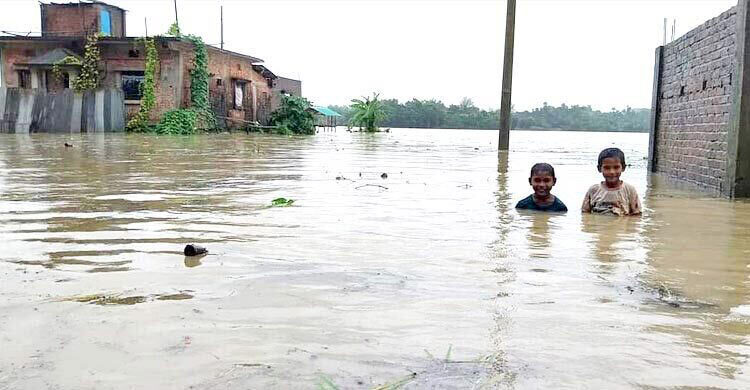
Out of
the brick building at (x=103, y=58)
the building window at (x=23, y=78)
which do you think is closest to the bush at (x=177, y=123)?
the brick building at (x=103, y=58)

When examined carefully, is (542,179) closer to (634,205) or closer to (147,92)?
(634,205)

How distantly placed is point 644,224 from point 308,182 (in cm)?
424

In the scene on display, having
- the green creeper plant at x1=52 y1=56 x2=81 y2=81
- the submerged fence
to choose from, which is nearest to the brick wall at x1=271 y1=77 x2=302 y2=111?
the green creeper plant at x1=52 y1=56 x2=81 y2=81

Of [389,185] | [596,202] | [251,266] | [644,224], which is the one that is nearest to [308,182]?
[389,185]

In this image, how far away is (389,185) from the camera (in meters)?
8.26

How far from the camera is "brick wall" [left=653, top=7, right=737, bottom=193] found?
8.39 meters

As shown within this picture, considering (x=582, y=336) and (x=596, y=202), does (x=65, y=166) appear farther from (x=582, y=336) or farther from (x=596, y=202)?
(x=582, y=336)

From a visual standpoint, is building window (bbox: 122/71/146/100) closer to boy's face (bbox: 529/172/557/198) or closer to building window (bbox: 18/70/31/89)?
building window (bbox: 18/70/31/89)

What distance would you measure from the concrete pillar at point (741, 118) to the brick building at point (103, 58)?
81.9ft

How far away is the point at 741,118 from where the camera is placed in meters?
7.69

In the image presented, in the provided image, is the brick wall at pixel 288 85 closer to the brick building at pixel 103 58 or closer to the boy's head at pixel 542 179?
the brick building at pixel 103 58

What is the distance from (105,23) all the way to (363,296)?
108ft

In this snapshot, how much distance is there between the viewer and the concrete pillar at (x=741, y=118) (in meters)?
7.61

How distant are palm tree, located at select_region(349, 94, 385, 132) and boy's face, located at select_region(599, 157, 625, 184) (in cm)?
3727
